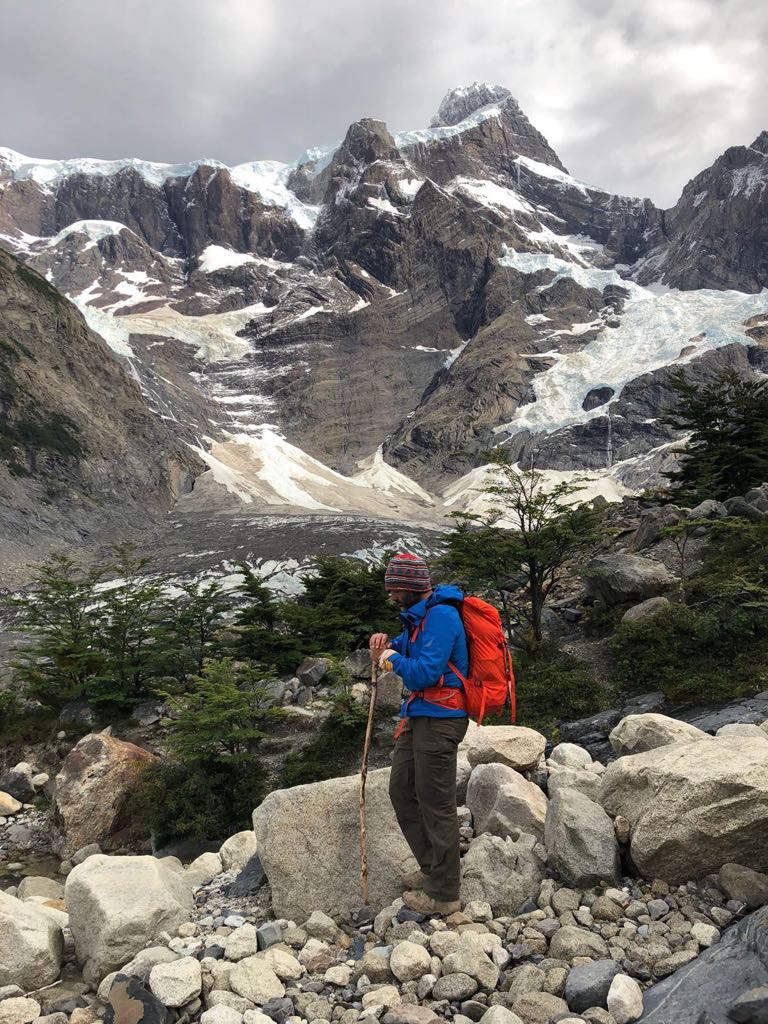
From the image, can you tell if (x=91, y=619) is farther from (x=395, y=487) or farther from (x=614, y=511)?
(x=395, y=487)

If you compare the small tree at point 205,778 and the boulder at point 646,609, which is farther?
the boulder at point 646,609

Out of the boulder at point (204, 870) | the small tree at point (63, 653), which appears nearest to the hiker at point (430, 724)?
the boulder at point (204, 870)

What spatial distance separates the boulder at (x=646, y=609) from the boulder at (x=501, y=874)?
5995 mm

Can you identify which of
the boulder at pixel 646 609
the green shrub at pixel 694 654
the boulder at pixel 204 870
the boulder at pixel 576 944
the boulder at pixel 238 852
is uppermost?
the boulder at pixel 646 609

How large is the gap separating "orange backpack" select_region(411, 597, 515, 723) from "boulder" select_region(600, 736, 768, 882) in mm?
1117

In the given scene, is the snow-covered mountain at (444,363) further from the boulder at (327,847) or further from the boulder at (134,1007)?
the boulder at (134,1007)

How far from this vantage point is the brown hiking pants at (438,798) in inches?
155

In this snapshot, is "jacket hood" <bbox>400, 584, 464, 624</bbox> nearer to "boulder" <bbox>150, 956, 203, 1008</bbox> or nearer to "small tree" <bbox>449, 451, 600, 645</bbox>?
"boulder" <bbox>150, 956, 203, 1008</bbox>

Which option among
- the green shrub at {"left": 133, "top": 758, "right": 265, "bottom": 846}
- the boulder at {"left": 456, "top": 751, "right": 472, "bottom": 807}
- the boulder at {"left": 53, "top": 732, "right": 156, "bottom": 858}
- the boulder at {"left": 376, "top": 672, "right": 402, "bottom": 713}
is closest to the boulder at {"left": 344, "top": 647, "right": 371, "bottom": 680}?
the boulder at {"left": 376, "top": 672, "right": 402, "bottom": 713}

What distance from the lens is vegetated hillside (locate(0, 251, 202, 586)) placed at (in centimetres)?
6812

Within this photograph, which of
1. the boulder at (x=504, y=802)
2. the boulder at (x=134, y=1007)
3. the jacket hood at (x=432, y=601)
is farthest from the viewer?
the boulder at (x=504, y=802)

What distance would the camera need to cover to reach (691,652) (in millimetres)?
8383

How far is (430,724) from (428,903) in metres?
1.16

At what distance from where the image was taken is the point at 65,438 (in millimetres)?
80500
